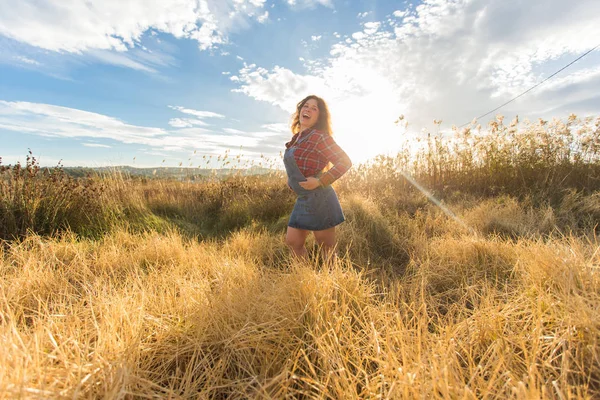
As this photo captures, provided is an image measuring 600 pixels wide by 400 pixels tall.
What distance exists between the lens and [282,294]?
1614 mm

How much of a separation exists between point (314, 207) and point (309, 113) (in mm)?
916

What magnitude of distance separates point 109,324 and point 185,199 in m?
5.31

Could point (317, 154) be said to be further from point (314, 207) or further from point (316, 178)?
point (314, 207)

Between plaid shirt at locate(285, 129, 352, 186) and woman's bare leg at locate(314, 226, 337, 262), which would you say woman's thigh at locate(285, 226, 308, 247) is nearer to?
woman's bare leg at locate(314, 226, 337, 262)

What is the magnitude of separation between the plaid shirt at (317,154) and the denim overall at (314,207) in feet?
0.18

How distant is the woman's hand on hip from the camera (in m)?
2.33

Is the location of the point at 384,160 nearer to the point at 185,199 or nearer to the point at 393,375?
the point at 185,199

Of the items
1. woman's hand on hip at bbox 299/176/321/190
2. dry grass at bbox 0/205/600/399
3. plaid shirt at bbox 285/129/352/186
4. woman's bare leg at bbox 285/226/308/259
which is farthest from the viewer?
woman's bare leg at bbox 285/226/308/259

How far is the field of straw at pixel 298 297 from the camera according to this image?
1.04 meters

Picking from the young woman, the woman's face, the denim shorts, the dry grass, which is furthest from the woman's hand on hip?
the dry grass

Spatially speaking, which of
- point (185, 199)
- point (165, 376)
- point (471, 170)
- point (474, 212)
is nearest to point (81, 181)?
point (185, 199)

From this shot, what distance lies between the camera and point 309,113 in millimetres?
2643

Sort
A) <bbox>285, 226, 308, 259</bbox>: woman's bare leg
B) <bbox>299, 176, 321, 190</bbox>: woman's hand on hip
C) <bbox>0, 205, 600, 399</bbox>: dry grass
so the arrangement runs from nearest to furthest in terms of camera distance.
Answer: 1. <bbox>0, 205, 600, 399</bbox>: dry grass
2. <bbox>299, 176, 321, 190</bbox>: woman's hand on hip
3. <bbox>285, 226, 308, 259</bbox>: woman's bare leg

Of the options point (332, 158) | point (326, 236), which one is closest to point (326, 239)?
point (326, 236)
